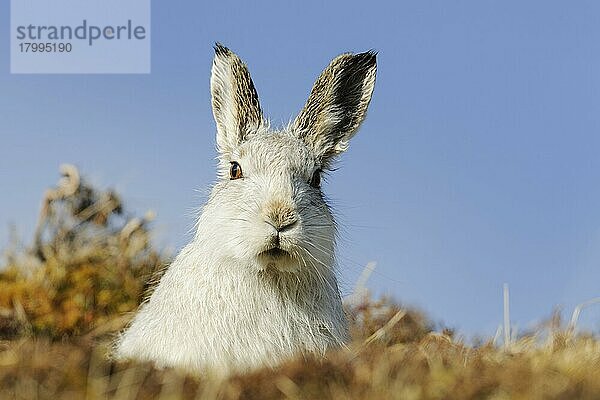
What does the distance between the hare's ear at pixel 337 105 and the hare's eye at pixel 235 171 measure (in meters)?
0.71

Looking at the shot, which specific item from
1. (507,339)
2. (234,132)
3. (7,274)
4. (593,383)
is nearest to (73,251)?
(7,274)

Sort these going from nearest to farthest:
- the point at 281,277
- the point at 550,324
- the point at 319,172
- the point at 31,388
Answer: the point at 31,388 → the point at 281,277 → the point at 319,172 → the point at 550,324

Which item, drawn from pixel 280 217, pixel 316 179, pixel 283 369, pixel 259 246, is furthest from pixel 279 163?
pixel 283 369

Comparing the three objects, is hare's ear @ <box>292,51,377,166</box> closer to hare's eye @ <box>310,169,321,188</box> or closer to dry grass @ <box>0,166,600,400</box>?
hare's eye @ <box>310,169,321,188</box>

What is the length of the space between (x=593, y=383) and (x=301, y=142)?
4.05 m

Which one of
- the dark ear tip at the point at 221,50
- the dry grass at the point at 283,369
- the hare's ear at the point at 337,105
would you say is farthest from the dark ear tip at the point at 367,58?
the dry grass at the point at 283,369

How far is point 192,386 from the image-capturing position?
605cm

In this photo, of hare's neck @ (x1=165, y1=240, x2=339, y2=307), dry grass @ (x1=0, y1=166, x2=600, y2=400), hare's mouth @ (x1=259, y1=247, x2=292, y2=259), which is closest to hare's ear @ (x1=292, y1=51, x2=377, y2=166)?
hare's neck @ (x1=165, y1=240, x2=339, y2=307)

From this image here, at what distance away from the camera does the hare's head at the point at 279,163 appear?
7.97 m

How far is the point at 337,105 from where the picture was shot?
9.27 meters

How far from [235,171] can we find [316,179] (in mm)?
796

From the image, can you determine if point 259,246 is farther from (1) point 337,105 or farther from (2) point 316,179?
(1) point 337,105

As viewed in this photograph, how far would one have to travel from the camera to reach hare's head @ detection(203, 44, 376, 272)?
7973 mm

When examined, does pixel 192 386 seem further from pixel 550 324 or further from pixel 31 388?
pixel 550 324
